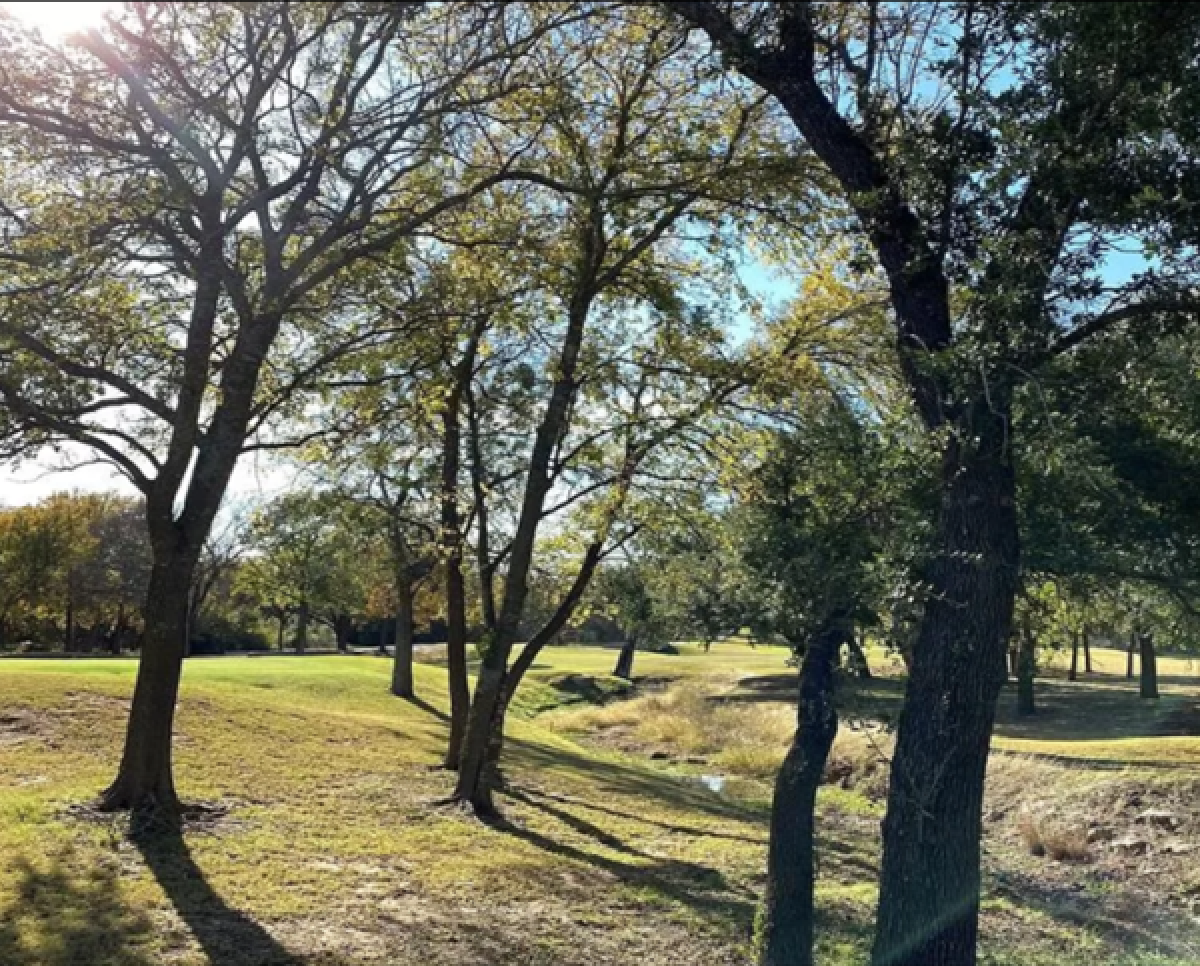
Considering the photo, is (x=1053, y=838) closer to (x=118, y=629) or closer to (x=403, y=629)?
(x=403, y=629)

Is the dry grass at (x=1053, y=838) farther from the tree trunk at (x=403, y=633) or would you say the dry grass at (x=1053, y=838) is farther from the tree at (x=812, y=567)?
the tree trunk at (x=403, y=633)

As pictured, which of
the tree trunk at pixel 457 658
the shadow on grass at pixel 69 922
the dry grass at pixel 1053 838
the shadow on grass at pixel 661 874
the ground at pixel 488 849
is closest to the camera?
the shadow on grass at pixel 69 922

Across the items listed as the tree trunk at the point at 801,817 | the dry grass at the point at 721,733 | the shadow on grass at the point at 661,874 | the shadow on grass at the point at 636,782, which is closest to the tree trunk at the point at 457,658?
the shadow on grass at the point at 636,782

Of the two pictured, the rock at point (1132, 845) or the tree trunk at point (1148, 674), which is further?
the tree trunk at point (1148, 674)

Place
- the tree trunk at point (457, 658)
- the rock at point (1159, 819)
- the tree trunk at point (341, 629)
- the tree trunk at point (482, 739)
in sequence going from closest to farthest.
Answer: the tree trunk at point (482, 739), the rock at point (1159, 819), the tree trunk at point (457, 658), the tree trunk at point (341, 629)

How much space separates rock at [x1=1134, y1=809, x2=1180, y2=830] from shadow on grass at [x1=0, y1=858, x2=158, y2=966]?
14.0 metres

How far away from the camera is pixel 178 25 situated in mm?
8445

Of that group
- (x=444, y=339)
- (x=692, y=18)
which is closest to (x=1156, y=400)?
(x=692, y=18)

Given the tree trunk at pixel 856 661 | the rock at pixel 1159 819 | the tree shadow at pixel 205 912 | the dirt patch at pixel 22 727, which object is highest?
the tree trunk at pixel 856 661

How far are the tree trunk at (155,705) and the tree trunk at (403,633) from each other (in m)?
11.7

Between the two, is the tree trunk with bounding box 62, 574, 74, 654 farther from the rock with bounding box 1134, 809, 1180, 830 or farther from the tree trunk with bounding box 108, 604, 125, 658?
the rock with bounding box 1134, 809, 1180, 830

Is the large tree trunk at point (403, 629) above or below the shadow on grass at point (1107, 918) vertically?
above

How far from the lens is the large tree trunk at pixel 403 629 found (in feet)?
72.4

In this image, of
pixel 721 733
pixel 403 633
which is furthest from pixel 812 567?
pixel 721 733
